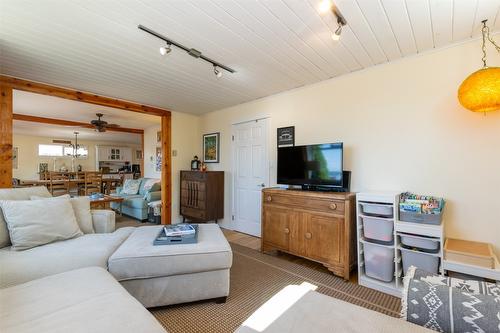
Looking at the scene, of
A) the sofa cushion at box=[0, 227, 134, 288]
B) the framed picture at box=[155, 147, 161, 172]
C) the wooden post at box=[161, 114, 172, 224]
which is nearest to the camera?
the sofa cushion at box=[0, 227, 134, 288]

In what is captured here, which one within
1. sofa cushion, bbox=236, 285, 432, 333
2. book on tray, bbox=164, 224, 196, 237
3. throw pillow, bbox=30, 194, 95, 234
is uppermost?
throw pillow, bbox=30, 194, 95, 234

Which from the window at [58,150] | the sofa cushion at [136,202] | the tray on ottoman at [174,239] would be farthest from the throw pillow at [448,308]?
the window at [58,150]

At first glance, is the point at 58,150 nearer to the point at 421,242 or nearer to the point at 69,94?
the point at 69,94

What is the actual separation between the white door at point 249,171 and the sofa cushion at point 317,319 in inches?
107

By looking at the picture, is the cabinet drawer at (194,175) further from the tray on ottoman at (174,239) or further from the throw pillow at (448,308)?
the throw pillow at (448,308)

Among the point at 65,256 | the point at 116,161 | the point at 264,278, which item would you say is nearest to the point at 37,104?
the point at 65,256

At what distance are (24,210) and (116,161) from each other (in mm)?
8745

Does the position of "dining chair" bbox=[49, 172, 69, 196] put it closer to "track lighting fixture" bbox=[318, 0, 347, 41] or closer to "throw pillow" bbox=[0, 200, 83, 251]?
"throw pillow" bbox=[0, 200, 83, 251]

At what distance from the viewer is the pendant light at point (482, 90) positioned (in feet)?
5.46

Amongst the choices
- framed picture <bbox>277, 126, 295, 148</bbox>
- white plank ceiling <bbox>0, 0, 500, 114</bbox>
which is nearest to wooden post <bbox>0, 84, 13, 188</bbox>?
white plank ceiling <bbox>0, 0, 500, 114</bbox>

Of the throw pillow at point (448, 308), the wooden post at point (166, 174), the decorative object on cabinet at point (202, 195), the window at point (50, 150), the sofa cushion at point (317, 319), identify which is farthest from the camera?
the window at point (50, 150)

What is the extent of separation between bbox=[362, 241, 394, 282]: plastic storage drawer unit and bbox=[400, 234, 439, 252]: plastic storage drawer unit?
148 millimetres

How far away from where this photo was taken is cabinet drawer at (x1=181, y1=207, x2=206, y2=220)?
4.12 meters

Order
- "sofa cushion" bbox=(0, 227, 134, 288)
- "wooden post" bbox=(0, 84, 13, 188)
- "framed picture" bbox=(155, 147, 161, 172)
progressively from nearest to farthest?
"sofa cushion" bbox=(0, 227, 134, 288) < "wooden post" bbox=(0, 84, 13, 188) < "framed picture" bbox=(155, 147, 161, 172)
